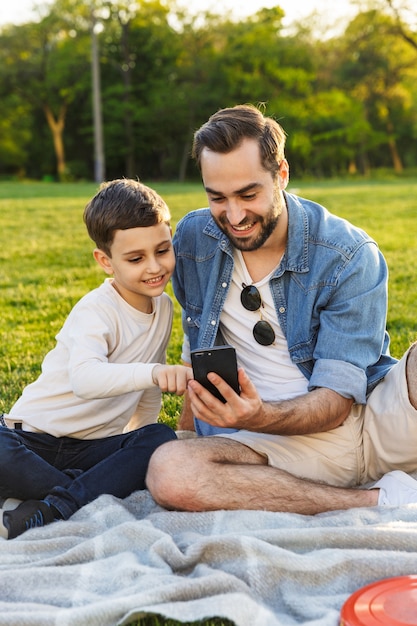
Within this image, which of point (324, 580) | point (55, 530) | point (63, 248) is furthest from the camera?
point (63, 248)

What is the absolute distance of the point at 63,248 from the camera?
10570mm

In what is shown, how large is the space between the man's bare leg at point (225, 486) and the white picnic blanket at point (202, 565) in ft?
0.26

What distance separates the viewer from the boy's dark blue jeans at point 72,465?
3414 millimetres

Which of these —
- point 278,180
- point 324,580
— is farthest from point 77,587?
point 278,180

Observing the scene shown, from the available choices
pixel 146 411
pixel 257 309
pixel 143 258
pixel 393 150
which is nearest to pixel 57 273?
pixel 146 411

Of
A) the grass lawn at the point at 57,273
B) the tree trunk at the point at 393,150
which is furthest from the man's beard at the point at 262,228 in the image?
the tree trunk at the point at 393,150

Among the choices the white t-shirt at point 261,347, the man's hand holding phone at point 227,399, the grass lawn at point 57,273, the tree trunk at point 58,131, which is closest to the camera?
the man's hand holding phone at point 227,399

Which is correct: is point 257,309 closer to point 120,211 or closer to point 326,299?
point 326,299

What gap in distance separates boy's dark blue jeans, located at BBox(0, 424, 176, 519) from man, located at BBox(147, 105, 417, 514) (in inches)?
7.6

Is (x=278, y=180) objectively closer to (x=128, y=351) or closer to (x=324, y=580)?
(x=128, y=351)

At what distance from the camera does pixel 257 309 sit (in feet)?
12.1

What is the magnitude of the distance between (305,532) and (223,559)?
0.30 meters

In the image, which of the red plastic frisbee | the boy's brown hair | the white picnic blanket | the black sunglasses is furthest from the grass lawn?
the boy's brown hair

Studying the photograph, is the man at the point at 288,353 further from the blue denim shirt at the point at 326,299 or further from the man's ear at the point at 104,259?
the man's ear at the point at 104,259
